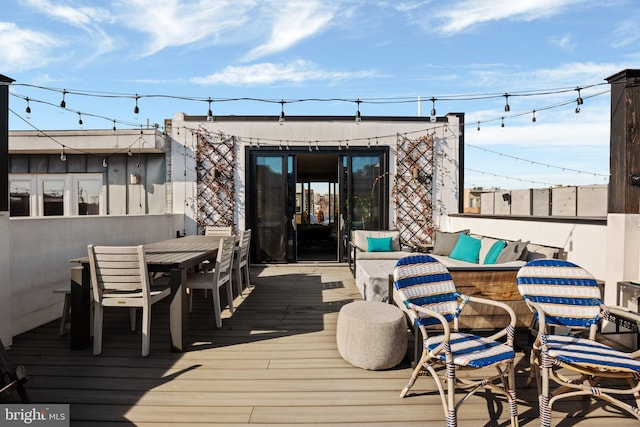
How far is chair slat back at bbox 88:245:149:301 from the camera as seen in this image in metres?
2.54

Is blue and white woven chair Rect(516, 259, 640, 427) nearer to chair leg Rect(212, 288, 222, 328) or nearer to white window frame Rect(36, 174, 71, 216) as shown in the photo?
chair leg Rect(212, 288, 222, 328)

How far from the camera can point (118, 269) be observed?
8.41 ft

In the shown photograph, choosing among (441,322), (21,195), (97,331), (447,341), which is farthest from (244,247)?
(21,195)

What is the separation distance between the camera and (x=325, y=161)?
824cm

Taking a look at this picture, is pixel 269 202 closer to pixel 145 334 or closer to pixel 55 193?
pixel 145 334

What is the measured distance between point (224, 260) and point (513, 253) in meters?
3.02

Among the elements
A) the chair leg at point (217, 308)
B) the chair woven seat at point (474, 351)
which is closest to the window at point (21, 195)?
the chair leg at point (217, 308)

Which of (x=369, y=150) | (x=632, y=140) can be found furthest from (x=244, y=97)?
(x=632, y=140)

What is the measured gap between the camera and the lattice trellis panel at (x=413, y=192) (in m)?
6.65

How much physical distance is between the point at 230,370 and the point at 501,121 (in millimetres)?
5737

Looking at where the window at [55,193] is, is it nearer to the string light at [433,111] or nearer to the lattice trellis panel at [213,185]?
the lattice trellis panel at [213,185]

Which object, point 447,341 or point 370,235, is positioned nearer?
point 447,341

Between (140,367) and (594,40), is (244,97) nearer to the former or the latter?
(140,367)

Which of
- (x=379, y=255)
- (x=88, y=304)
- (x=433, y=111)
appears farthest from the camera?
(x=433, y=111)
